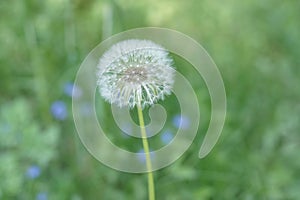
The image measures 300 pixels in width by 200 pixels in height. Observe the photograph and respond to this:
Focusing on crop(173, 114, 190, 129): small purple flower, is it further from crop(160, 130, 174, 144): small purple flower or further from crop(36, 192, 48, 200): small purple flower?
crop(36, 192, 48, 200): small purple flower

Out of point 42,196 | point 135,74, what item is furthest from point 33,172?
point 135,74

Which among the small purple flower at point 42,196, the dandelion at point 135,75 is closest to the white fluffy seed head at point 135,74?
the dandelion at point 135,75

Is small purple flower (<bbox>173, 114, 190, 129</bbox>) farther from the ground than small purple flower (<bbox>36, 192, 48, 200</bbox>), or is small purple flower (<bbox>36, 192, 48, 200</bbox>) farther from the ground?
small purple flower (<bbox>173, 114, 190, 129</bbox>)

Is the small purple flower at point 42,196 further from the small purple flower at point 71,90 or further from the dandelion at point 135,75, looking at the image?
the dandelion at point 135,75

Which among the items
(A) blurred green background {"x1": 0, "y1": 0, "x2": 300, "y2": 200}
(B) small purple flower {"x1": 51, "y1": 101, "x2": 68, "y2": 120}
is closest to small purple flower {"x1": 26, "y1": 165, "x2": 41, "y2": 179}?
(A) blurred green background {"x1": 0, "y1": 0, "x2": 300, "y2": 200}

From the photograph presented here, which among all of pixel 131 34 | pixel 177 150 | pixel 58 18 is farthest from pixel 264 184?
pixel 58 18
